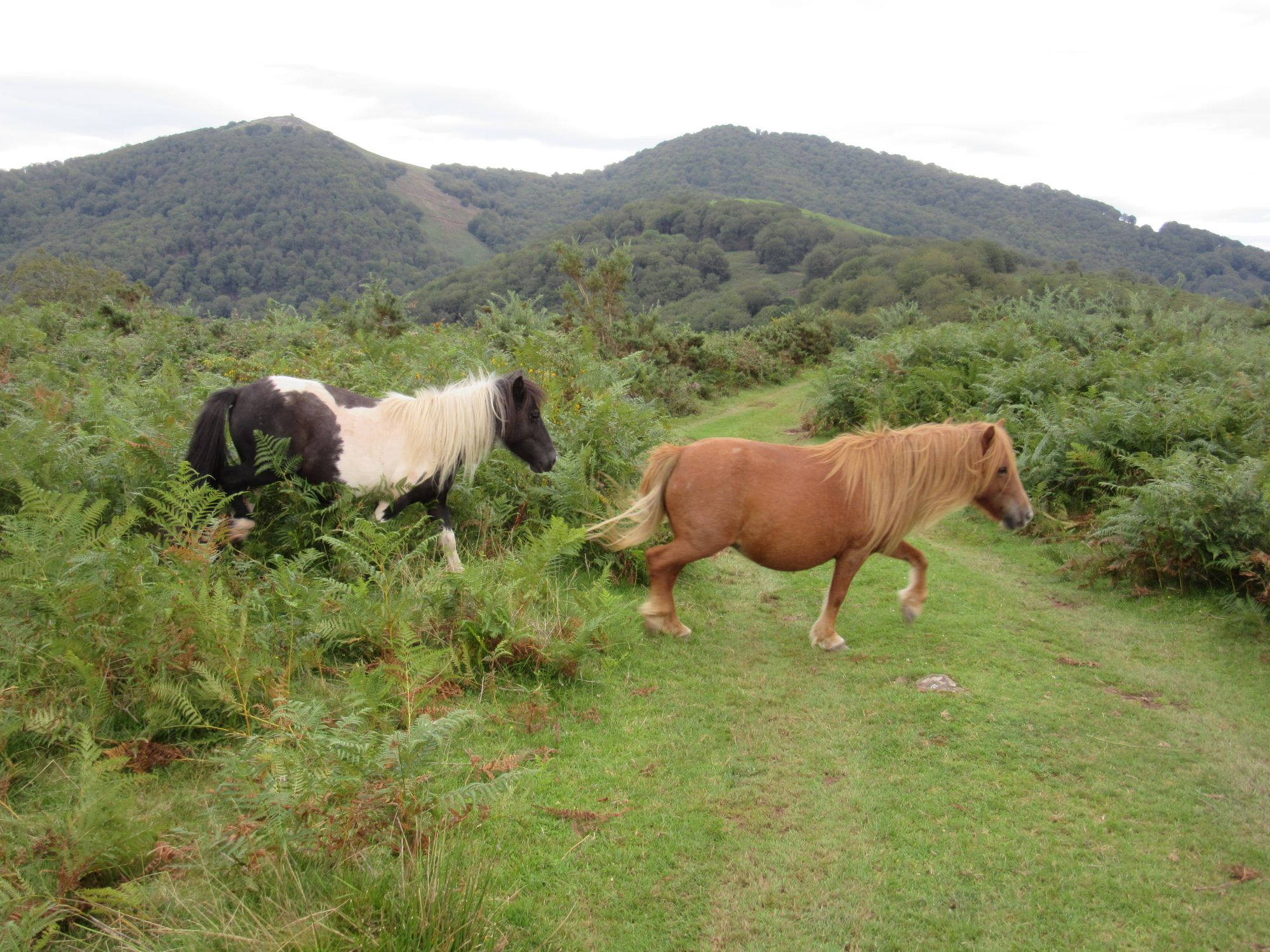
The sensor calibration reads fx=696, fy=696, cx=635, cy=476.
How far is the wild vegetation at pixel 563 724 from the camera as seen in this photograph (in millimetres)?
2605

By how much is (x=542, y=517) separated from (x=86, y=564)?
12.9ft

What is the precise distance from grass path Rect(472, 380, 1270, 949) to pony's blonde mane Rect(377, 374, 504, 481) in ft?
7.05

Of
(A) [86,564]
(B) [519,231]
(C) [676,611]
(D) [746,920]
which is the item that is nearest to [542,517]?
(C) [676,611]

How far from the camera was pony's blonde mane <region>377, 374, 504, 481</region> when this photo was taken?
19.2ft

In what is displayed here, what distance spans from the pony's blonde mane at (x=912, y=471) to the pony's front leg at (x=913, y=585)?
0.29m

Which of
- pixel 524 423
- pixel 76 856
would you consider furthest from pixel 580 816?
pixel 524 423

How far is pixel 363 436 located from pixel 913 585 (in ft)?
15.8

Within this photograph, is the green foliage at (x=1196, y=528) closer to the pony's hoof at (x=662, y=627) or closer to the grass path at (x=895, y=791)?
the grass path at (x=895, y=791)

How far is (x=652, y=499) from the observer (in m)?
5.60

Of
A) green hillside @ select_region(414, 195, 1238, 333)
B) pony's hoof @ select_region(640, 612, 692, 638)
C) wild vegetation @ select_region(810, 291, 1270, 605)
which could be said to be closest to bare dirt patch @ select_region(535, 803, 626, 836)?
pony's hoof @ select_region(640, 612, 692, 638)

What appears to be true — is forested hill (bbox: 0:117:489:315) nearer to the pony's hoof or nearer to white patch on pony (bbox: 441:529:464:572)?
white patch on pony (bbox: 441:529:464:572)

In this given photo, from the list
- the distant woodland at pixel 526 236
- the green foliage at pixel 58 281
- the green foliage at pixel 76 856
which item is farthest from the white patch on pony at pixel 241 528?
the distant woodland at pixel 526 236

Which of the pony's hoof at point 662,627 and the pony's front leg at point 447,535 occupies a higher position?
the pony's front leg at point 447,535

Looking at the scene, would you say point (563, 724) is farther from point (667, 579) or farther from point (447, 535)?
point (447, 535)
